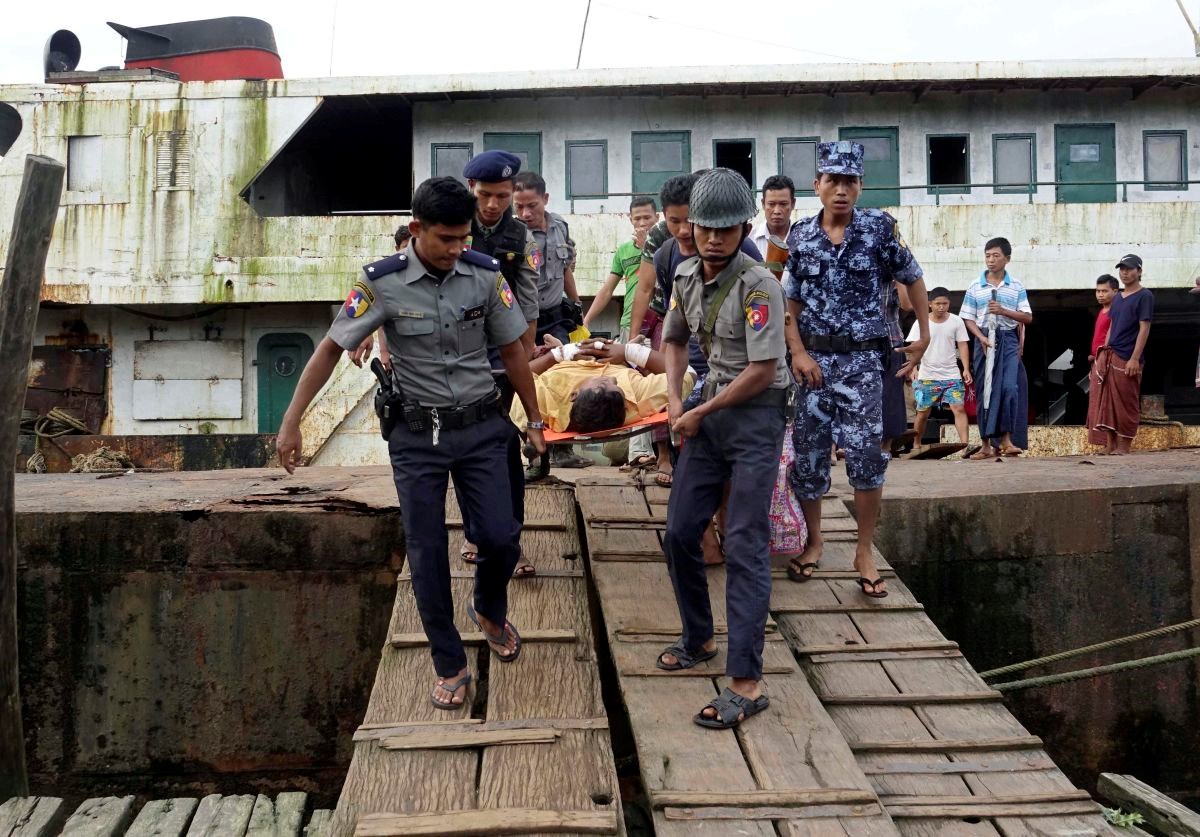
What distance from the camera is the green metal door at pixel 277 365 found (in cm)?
1753

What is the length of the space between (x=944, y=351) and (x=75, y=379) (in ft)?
45.5

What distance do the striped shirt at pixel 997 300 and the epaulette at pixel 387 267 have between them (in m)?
7.01

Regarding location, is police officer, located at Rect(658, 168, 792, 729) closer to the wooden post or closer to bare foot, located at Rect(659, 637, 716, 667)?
bare foot, located at Rect(659, 637, 716, 667)

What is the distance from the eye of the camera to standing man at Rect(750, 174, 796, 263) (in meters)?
6.13

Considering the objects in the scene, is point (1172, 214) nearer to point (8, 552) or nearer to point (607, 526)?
point (607, 526)

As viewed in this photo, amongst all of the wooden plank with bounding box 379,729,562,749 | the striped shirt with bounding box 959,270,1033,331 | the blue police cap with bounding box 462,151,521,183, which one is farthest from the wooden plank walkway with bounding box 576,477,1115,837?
the striped shirt with bounding box 959,270,1033,331

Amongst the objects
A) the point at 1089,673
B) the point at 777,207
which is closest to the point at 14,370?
the point at 777,207

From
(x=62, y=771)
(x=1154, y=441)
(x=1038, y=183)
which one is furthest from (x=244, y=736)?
(x=1038, y=183)

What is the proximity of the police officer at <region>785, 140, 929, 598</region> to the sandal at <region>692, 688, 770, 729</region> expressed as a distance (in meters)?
1.37

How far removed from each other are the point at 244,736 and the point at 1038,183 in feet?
45.1

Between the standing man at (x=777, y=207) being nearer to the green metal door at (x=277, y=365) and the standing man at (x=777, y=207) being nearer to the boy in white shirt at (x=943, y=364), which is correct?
the boy in white shirt at (x=943, y=364)

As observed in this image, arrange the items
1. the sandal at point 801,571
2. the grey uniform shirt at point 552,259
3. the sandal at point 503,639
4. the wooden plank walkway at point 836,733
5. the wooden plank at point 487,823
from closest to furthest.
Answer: the wooden plank at point 487,823 → the wooden plank walkway at point 836,733 → the sandal at point 503,639 → the sandal at point 801,571 → the grey uniform shirt at point 552,259

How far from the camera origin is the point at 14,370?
5.58m

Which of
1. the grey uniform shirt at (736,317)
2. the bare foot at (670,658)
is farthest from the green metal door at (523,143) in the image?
the bare foot at (670,658)
